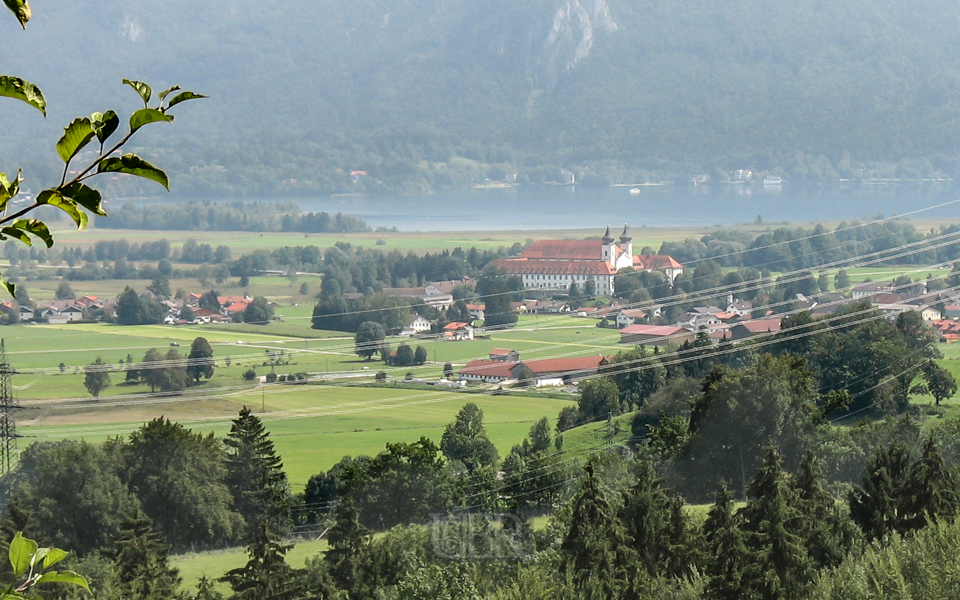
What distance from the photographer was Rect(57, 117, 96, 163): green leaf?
Answer: 1.25 meters

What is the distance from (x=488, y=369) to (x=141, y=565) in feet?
51.1

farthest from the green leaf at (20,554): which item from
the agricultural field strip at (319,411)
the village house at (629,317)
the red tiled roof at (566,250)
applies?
the red tiled roof at (566,250)

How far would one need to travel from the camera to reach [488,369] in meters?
27.2

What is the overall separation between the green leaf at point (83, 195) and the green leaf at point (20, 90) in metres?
0.08

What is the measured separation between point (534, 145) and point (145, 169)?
5360 inches

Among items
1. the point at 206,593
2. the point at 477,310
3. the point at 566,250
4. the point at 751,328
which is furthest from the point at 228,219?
the point at 206,593

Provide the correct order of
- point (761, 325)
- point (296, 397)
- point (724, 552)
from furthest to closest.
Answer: point (761, 325) < point (296, 397) < point (724, 552)

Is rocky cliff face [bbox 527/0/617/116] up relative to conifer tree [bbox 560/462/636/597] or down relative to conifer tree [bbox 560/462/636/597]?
up

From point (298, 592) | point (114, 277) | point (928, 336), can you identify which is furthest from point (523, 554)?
point (114, 277)

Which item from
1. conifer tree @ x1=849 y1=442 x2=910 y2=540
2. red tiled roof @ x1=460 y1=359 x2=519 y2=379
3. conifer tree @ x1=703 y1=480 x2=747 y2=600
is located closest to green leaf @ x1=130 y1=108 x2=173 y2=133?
conifer tree @ x1=703 y1=480 x2=747 y2=600

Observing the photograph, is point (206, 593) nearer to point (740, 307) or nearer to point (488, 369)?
point (488, 369)

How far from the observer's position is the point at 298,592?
11602 millimetres

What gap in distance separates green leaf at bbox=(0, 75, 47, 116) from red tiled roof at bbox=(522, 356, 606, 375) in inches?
964

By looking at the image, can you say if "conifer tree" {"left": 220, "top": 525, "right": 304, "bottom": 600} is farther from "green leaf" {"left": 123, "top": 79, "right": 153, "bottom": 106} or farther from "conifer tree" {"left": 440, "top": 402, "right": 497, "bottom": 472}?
"green leaf" {"left": 123, "top": 79, "right": 153, "bottom": 106}
